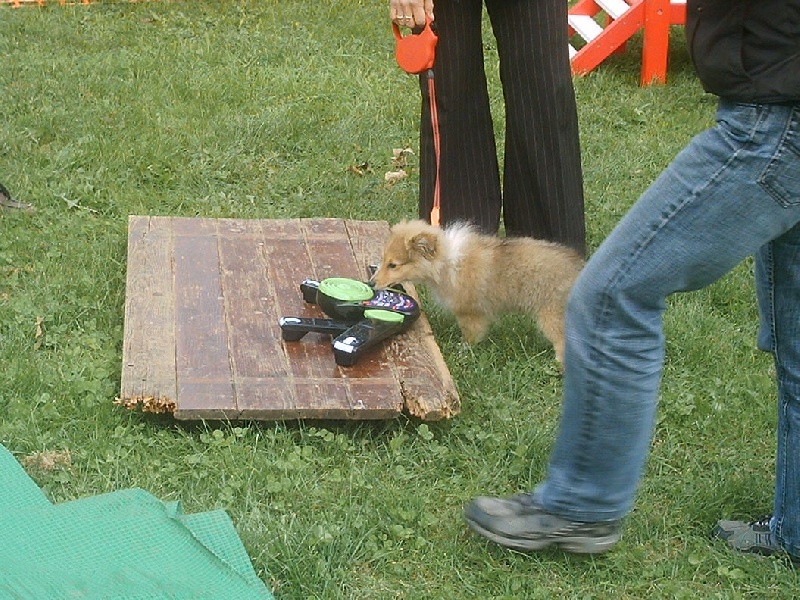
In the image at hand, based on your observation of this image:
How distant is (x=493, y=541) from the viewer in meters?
3.09

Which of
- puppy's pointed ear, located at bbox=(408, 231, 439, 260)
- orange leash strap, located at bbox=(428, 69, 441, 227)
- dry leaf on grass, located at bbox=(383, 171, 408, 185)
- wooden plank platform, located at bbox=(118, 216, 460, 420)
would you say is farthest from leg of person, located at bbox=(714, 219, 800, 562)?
dry leaf on grass, located at bbox=(383, 171, 408, 185)

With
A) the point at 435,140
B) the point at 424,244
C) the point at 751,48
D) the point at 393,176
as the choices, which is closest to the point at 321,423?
the point at 424,244

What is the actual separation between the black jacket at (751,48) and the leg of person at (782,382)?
17.0 inches

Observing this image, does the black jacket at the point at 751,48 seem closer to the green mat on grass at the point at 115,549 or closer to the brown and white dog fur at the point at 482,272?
the green mat on grass at the point at 115,549

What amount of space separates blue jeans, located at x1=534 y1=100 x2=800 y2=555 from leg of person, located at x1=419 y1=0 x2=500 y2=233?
200 cm

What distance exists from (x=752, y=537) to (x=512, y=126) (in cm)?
208

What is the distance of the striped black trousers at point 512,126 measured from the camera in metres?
4.56

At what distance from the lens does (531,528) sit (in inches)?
118

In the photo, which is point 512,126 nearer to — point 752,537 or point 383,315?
point 383,315

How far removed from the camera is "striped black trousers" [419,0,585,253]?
4562 mm

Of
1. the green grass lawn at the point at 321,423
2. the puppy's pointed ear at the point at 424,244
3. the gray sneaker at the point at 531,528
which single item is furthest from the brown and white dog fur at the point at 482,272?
the gray sneaker at the point at 531,528

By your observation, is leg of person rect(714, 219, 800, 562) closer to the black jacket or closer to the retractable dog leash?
the black jacket

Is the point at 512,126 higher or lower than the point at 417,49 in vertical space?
lower

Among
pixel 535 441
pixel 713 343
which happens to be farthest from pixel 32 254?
pixel 713 343
